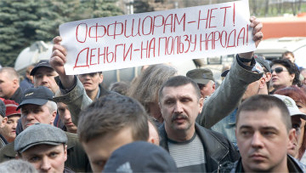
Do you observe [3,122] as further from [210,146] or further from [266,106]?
[266,106]

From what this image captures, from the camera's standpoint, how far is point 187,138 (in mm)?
4250

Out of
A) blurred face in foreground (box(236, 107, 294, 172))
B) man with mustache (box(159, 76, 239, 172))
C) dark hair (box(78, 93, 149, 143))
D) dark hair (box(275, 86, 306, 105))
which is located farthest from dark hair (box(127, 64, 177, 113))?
dark hair (box(78, 93, 149, 143))

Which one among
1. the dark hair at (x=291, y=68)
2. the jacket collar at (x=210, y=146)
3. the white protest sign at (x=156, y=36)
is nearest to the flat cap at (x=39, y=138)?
the white protest sign at (x=156, y=36)

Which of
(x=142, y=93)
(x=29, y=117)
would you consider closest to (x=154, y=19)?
(x=142, y=93)

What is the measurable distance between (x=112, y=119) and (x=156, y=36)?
213 cm

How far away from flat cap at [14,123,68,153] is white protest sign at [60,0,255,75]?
22.6 inches

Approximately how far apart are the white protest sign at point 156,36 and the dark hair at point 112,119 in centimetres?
169

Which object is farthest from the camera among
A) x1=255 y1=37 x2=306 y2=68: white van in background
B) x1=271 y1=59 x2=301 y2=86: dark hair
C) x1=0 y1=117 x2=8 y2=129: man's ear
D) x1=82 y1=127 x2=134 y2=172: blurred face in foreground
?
x1=255 y1=37 x2=306 y2=68: white van in background

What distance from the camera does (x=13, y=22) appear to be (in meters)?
27.9

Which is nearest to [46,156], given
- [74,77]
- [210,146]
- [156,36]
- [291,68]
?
[74,77]

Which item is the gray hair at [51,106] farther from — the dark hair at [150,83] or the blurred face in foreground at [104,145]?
the blurred face in foreground at [104,145]

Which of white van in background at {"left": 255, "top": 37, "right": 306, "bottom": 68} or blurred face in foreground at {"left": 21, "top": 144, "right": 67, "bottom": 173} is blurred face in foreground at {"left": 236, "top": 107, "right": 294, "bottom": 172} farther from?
white van in background at {"left": 255, "top": 37, "right": 306, "bottom": 68}

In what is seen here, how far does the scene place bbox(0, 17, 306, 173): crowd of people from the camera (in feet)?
8.82

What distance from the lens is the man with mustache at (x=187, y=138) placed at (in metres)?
4.14
